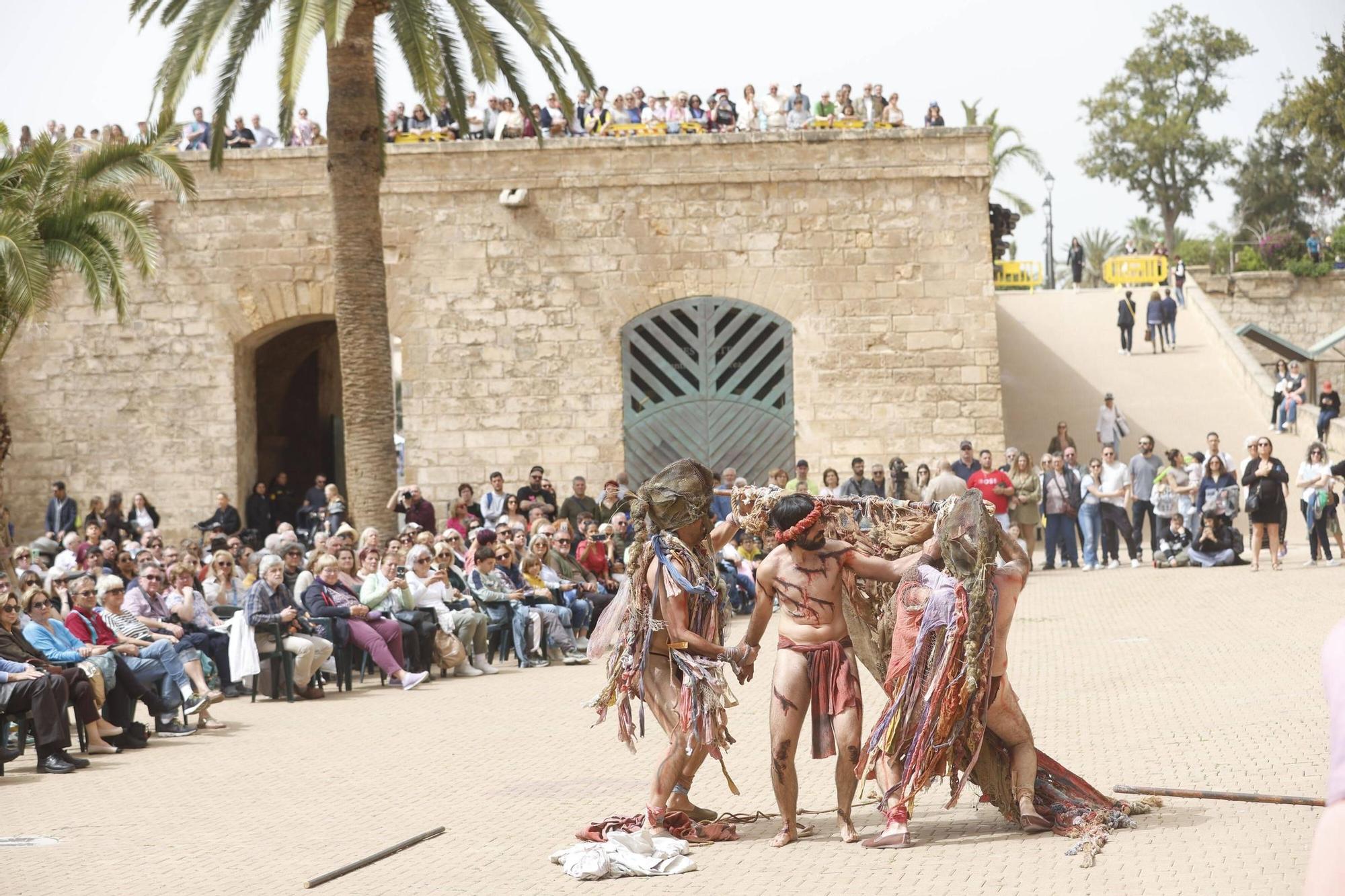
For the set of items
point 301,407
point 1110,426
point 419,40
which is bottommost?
point 1110,426

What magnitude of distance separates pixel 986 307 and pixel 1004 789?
589 inches

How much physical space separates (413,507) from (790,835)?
11.6 metres

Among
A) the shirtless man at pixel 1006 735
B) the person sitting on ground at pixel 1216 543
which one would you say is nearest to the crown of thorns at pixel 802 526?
the shirtless man at pixel 1006 735

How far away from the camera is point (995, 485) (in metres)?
17.9

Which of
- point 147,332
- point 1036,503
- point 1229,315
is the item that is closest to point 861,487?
point 1036,503

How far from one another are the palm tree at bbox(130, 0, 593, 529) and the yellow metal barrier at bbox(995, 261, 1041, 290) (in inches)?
707

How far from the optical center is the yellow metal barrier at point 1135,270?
32656mm

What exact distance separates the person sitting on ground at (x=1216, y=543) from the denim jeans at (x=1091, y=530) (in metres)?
1.22

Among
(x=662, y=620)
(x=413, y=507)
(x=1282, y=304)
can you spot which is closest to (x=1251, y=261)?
(x=1282, y=304)

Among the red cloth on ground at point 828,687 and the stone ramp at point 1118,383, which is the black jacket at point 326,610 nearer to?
the red cloth on ground at point 828,687

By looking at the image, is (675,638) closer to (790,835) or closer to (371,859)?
(790,835)

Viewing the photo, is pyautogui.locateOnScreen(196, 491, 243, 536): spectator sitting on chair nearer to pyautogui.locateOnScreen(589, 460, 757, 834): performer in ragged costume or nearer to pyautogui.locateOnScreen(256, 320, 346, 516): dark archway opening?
pyautogui.locateOnScreen(256, 320, 346, 516): dark archway opening

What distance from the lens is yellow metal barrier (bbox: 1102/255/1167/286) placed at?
3266 cm

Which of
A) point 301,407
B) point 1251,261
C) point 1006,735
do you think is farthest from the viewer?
point 1251,261
